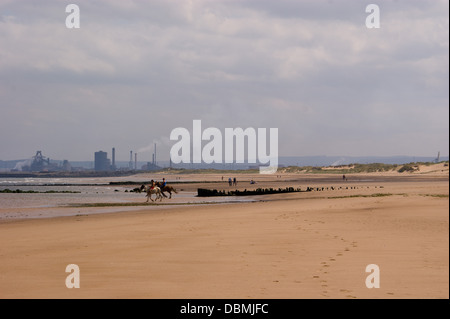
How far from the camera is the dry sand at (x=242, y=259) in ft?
32.2

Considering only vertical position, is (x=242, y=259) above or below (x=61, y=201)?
above

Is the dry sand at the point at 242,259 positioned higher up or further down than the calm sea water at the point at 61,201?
higher up

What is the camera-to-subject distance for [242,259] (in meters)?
12.7

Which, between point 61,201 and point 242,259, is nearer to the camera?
point 242,259

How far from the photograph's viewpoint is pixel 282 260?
1231cm

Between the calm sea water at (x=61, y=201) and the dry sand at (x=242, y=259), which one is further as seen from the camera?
the calm sea water at (x=61, y=201)

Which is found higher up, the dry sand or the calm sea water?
the dry sand

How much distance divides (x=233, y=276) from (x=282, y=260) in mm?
1825

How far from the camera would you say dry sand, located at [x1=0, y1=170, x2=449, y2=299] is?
9812 mm

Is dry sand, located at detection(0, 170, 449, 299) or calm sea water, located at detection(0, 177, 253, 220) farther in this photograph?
calm sea water, located at detection(0, 177, 253, 220)
